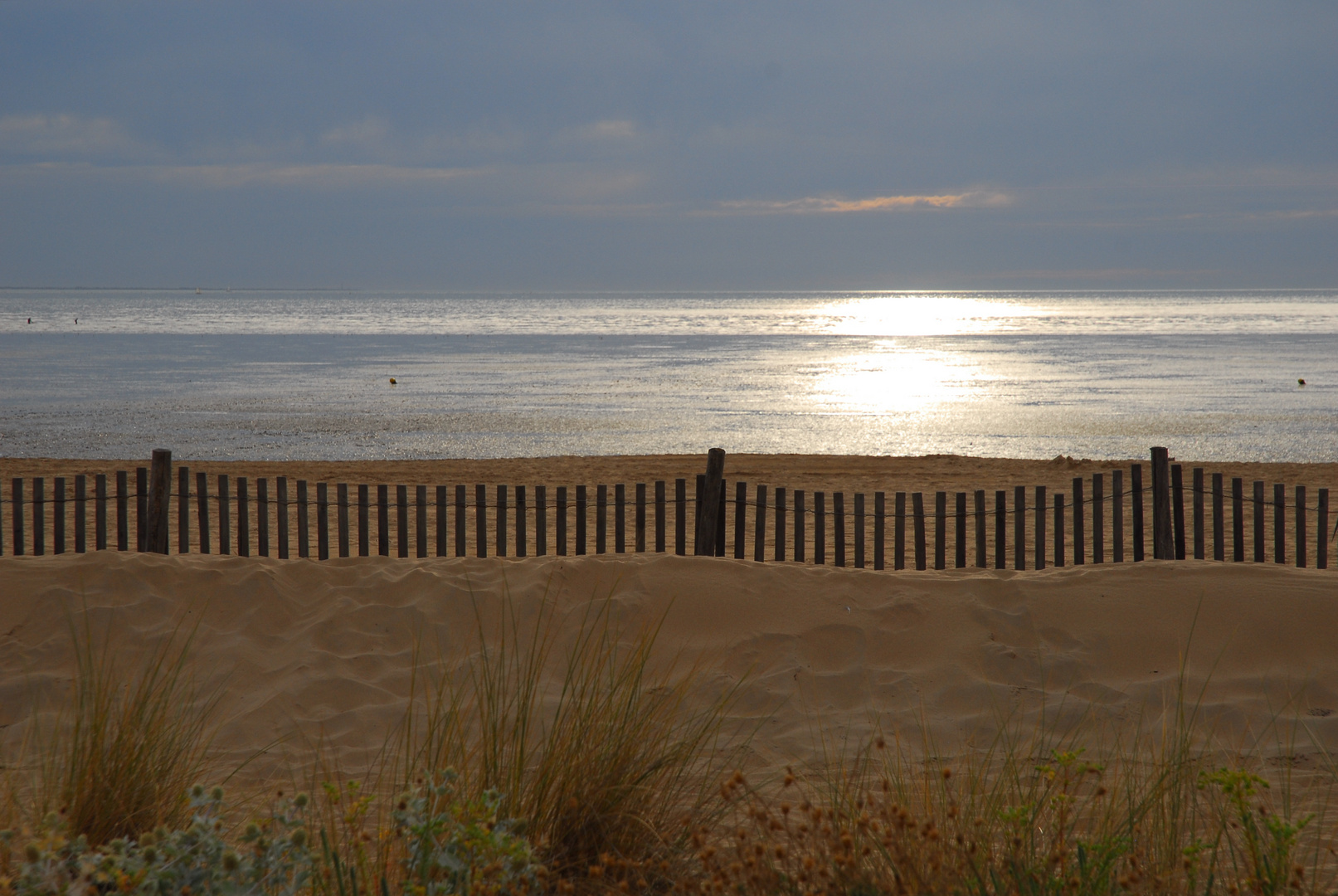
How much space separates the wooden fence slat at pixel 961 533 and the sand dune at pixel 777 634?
60 cm

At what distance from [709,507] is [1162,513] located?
365 centimetres

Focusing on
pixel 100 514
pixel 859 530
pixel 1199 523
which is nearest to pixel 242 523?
pixel 100 514

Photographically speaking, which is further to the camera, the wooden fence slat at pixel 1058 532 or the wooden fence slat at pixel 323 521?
the wooden fence slat at pixel 323 521

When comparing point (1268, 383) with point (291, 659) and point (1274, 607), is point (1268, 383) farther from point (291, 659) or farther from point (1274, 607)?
point (291, 659)

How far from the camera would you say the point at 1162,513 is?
8.13 metres

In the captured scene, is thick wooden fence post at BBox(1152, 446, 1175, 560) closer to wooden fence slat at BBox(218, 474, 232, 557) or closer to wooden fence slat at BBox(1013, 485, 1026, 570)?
wooden fence slat at BBox(1013, 485, 1026, 570)

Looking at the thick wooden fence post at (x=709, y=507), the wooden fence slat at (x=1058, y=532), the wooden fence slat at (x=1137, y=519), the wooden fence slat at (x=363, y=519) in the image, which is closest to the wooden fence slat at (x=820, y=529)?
the thick wooden fence post at (x=709, y=507)

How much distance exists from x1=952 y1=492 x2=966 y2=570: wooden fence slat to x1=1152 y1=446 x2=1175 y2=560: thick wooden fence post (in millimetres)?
1484

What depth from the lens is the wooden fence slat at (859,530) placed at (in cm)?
763

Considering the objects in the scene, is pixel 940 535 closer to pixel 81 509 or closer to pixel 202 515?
pixel 202 515

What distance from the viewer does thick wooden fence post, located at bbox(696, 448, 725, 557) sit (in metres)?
8.09

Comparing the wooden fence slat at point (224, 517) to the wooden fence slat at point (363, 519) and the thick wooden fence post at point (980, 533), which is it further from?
the thick wooden fence post at point (980, 533)

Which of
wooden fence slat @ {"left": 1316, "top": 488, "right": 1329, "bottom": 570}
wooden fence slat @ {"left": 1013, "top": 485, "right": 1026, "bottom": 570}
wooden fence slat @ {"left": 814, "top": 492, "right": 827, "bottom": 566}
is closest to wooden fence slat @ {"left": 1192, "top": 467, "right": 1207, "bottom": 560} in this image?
wooden fence slat @ {"left": 1316, "top": 488, "right": 1329, "bottom": 570}

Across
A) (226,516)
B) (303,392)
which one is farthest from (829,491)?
(303,392)
